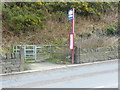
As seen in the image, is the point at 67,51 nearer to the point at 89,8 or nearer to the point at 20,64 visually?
the point at 20,64

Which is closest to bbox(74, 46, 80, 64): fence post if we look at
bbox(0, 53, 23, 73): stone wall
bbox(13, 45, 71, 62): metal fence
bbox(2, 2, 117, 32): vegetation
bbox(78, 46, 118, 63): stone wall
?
bbox(78, 46, 118, 63): stone wall

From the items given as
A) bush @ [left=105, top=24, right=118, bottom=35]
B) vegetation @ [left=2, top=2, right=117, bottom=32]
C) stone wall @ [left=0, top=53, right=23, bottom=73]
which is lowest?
stone wall @ [left=0, top=53, right=23, bottom=73]

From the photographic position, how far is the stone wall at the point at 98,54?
1262cm

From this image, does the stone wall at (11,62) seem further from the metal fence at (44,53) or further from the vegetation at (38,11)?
the vegetation at (38,11)

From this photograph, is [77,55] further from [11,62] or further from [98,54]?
[11,62]

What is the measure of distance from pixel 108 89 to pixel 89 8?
53.7 feet

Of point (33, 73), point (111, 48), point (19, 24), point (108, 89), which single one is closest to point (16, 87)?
point (33, 73)

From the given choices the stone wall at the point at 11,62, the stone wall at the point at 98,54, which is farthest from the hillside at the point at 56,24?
A: the stone wall at the point at 11,62

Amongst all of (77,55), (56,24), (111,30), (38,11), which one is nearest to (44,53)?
(77,55)

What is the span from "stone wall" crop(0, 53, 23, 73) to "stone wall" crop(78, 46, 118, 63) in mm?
4342

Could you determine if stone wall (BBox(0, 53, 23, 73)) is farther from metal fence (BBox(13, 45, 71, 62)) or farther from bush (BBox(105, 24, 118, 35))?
bush (BBox(105, 24, 118, 35))

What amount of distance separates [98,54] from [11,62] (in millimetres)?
6612

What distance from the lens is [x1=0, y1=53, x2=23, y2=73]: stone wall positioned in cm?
947

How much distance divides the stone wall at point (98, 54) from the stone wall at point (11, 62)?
4.34 m
